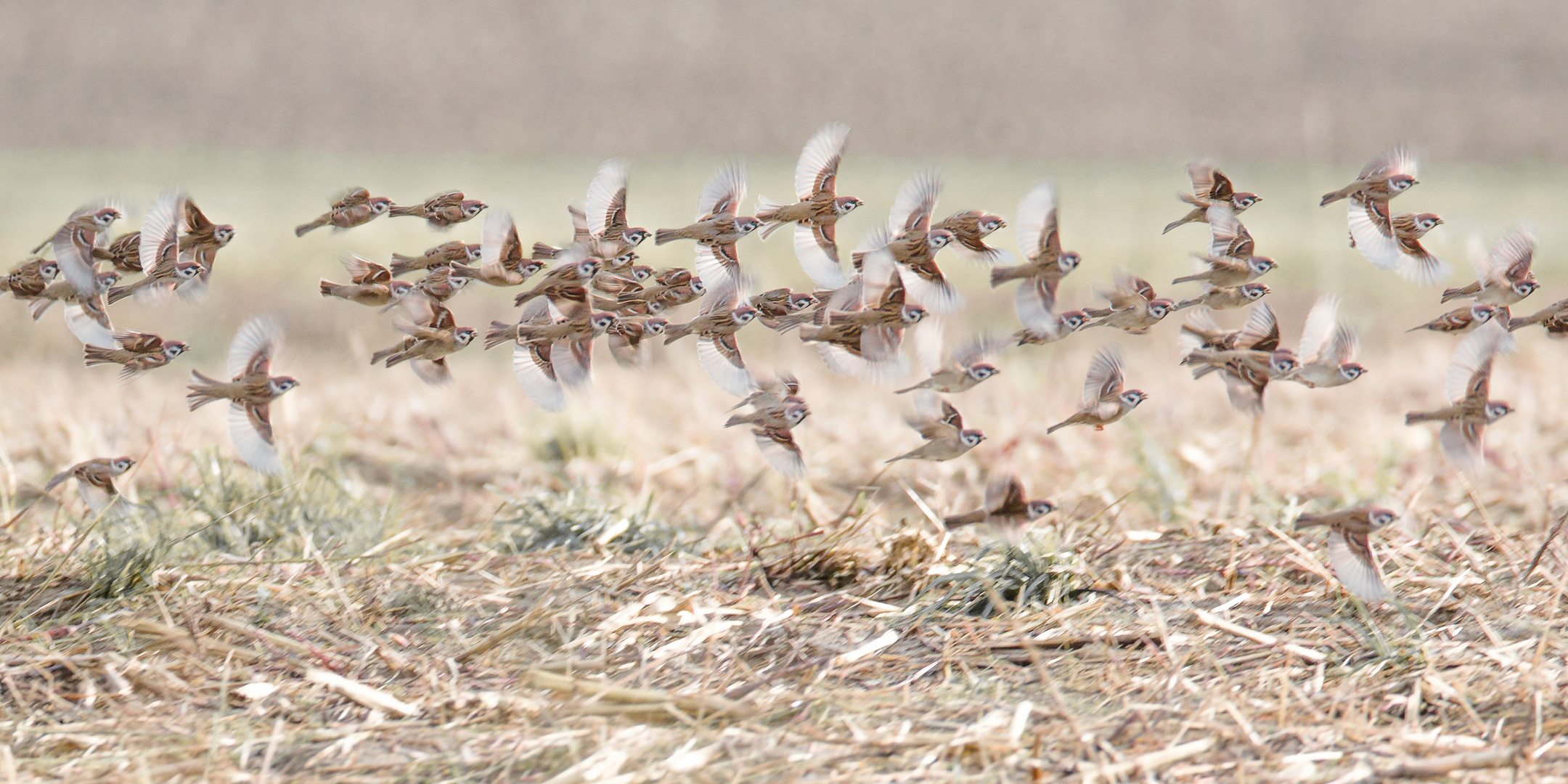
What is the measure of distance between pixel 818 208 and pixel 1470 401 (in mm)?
1479

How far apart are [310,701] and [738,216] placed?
152 cm

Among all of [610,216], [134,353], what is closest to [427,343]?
[610,216]

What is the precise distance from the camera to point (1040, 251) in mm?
2469

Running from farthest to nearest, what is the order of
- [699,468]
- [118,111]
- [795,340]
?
[118,111], [795,340], [699,468]

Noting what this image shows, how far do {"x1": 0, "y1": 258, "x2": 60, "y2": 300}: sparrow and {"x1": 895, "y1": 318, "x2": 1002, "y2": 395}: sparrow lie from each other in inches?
71.7

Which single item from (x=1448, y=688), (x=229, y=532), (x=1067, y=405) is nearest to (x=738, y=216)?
(x=1448, y=688)

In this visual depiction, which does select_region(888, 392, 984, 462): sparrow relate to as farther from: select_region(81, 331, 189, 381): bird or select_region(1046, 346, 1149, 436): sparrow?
select_region(81, 331, 189, 381): bird

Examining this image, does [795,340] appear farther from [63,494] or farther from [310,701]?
[310,701]

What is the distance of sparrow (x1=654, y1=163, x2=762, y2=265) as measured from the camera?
250 cm

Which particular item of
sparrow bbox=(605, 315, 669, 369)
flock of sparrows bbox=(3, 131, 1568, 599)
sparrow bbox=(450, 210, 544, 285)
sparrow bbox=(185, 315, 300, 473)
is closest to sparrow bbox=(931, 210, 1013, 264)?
flock of sparrows bbox=(3, 131, 1568, 599)

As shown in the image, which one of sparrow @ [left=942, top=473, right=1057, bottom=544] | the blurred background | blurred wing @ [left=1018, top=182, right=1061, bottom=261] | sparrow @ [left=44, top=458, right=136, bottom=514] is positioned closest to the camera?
blurred wing @ [left=1018, top=182, right=1061, bottom=261]

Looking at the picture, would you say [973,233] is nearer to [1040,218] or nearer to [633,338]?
[1040,218]

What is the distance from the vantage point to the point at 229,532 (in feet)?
12.1

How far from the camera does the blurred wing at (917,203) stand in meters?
2.48
